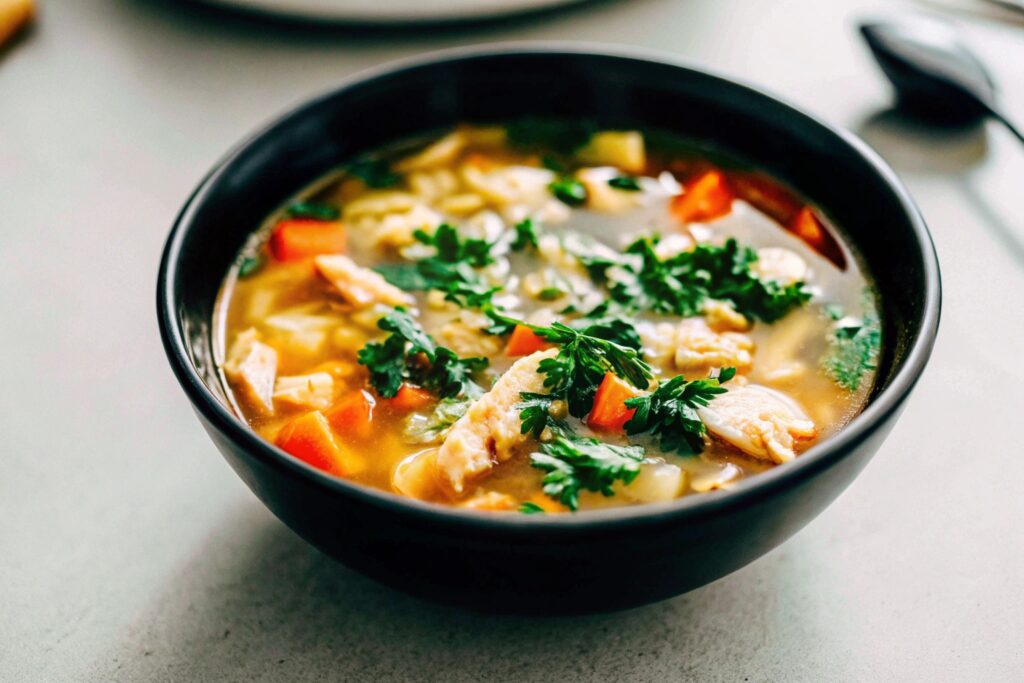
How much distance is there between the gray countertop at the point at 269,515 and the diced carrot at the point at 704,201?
0.56m

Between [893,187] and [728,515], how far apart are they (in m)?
0.86

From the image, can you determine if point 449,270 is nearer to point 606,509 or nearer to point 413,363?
point 413,363

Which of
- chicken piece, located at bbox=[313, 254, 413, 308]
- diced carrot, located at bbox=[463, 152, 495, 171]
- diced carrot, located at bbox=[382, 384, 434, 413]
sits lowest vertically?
→ diced carrot, located at bbox=[382, 384, 434, 413]

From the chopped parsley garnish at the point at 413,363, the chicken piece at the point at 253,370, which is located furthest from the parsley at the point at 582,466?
the chicken piece at the point at 253,370

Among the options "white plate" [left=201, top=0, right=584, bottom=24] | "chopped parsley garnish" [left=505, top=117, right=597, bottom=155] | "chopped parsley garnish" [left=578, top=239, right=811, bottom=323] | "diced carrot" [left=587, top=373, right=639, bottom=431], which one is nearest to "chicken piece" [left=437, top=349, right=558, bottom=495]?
"diced carrot" [left=587, top=373, right=639, bottom=431]

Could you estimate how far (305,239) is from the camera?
2.21m

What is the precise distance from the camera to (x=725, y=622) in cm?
175

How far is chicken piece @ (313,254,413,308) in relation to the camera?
206 cm

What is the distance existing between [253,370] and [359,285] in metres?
0.28

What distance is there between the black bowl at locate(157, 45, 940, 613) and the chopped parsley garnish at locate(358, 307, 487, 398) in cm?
29

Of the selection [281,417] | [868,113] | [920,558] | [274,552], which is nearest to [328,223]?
[281,417]

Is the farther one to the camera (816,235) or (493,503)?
(816,235)

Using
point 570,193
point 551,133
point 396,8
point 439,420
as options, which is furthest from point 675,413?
point 396,8

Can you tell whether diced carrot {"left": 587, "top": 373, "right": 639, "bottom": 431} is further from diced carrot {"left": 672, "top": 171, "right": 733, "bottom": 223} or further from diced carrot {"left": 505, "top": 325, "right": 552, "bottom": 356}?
diced carrot {"left": 672, "top": 171, "right": 733, "bottom": 223}
